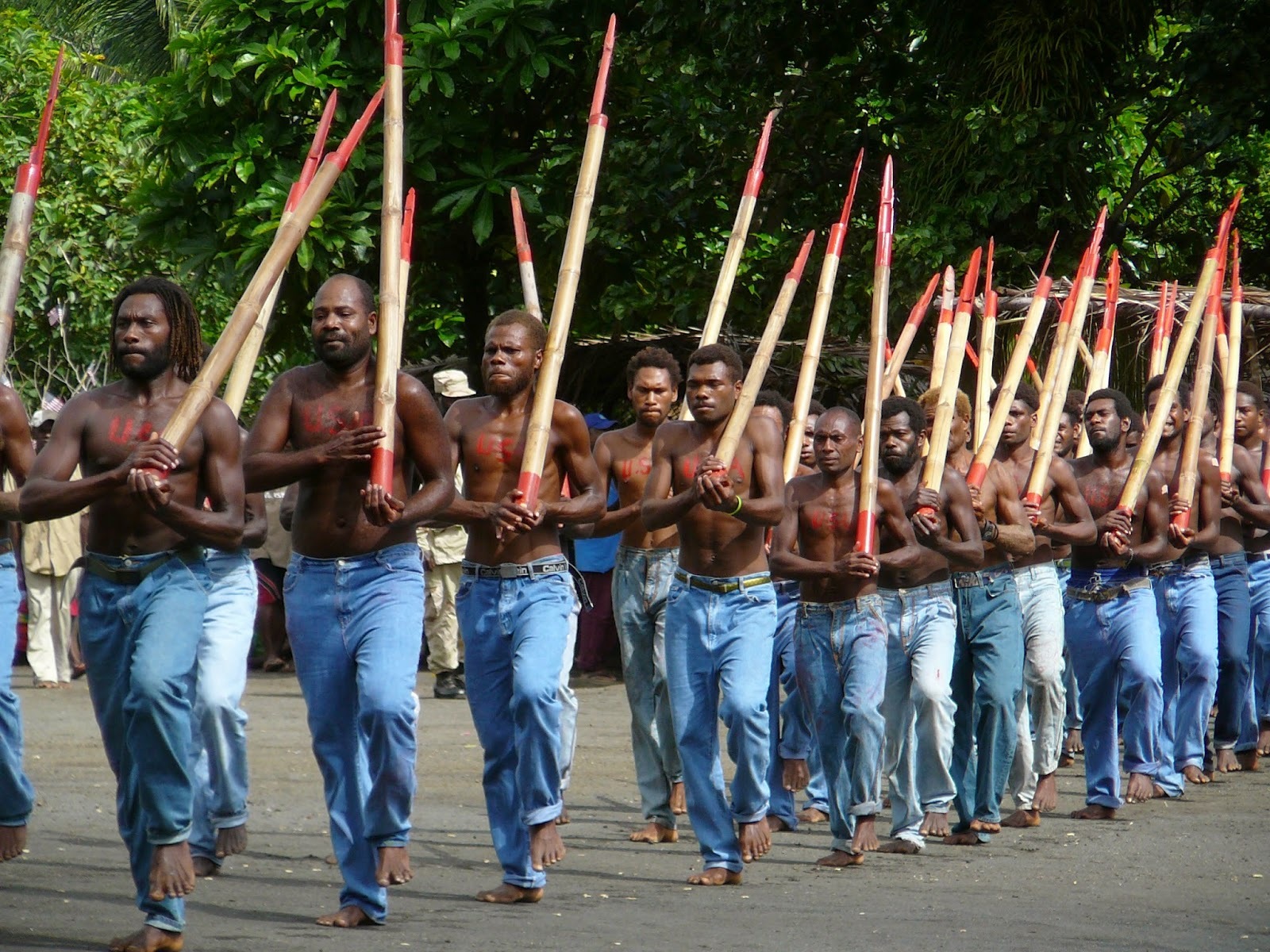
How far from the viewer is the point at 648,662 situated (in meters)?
9.54

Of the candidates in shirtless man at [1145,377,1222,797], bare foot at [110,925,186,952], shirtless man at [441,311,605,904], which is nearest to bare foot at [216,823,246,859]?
shirtless man at [441,311,605,904]

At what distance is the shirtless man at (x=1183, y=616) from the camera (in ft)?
35.7

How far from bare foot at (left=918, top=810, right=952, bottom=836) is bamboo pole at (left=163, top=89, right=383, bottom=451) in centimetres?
412

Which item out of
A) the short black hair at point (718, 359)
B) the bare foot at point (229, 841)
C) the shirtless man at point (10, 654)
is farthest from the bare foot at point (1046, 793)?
the shirtless man at point (10, 654)

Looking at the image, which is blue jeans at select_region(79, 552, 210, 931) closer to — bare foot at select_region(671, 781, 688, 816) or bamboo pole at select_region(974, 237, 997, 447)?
bare foot at select_region(671, 781, 688, 816)

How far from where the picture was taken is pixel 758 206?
16.7 m

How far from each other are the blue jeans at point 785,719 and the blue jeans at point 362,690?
128 inches

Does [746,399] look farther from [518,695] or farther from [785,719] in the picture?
[785,719]

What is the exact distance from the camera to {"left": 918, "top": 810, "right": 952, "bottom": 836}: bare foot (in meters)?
9.01

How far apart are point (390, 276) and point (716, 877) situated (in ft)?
8.65

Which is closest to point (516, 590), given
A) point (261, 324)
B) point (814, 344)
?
point (261, 324)

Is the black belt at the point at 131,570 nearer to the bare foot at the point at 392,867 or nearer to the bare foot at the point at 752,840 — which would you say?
the bare foot at the point at 392,867

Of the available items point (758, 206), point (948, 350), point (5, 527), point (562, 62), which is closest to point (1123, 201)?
point (758, 206)

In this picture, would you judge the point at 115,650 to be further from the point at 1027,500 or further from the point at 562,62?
the point at 562,62
